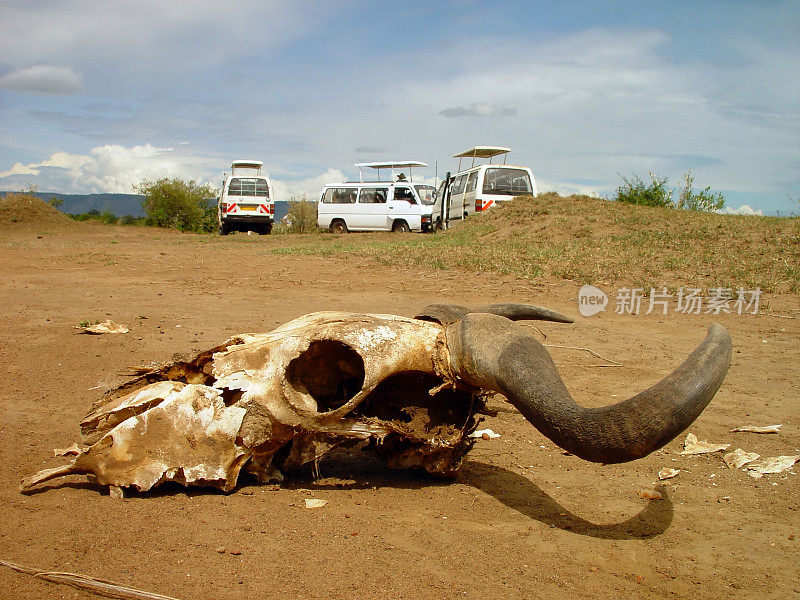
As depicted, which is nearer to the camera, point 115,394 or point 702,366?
point 702,366

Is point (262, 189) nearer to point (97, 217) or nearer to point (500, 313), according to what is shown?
point (97, 217)

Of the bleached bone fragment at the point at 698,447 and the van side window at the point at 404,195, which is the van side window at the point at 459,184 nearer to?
the van side window at the point at 404,195

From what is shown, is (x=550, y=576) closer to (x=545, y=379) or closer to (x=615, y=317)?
(x=545, y=379)

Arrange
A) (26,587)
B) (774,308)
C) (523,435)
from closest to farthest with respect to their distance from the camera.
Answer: (26,587) < (523,435) < (774,308)

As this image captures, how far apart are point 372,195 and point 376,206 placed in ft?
1.90

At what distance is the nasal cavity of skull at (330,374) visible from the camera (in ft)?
11.8

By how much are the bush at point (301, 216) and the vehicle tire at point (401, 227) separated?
8083 millimetres

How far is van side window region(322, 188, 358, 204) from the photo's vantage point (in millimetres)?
23278

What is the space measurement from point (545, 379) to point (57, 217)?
25.1m

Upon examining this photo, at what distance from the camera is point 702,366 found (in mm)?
2516

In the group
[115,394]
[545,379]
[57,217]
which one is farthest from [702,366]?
[57,217]

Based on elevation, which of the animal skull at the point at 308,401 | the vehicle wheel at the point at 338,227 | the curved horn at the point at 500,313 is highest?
the vehicle wheel at the point at 338,227

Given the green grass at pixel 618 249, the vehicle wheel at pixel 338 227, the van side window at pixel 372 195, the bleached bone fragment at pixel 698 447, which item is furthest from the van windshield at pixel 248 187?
the bleached bone fragment at pixel 698 447

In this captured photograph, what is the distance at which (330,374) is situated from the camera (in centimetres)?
375
